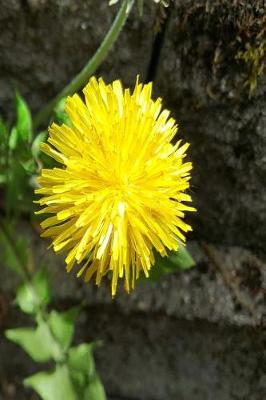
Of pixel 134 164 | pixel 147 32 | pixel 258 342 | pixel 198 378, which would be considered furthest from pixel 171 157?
pixel 198 378

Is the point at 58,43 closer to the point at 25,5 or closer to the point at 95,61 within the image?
the point at 25,5

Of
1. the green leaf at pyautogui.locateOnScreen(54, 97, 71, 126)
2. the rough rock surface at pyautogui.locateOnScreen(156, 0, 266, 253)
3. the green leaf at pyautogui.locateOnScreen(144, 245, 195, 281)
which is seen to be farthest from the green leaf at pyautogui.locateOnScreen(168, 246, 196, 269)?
the green leaf at pyautogui.locateOnScreen(54, 97, 71, 126)

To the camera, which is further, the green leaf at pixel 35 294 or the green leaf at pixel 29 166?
the green leaf at pixel 35 294

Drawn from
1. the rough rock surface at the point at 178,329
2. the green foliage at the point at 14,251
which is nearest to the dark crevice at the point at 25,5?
the green foliage at the point at 14,251

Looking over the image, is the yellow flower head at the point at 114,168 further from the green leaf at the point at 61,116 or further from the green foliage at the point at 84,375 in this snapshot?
the green foliage at the point at 84,375

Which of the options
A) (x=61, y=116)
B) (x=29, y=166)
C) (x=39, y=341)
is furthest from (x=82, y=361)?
(x=61, y=116)

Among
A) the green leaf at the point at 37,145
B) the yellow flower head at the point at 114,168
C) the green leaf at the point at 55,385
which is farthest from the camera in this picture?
the green leaf at the point at 55,385

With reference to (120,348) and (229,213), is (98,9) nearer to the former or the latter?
(229,213)
